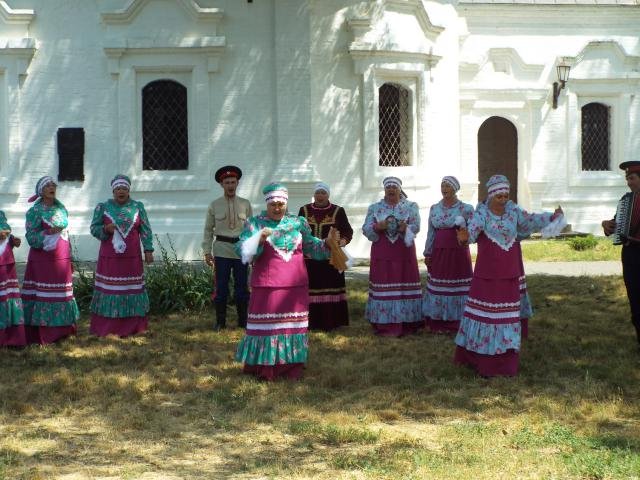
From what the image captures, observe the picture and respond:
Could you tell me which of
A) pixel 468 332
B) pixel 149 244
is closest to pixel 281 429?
pixel 468 332

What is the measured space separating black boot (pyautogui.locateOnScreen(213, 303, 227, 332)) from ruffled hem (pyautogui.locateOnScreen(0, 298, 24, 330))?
2.16 m

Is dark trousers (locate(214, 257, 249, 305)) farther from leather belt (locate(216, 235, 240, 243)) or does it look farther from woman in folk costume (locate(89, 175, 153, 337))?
woman in folk costume (locate(89, 175, 153, 337))

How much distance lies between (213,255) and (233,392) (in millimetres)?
2914

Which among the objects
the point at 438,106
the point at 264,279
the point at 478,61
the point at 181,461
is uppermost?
the point at 478,61

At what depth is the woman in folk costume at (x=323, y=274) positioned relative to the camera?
1034cm

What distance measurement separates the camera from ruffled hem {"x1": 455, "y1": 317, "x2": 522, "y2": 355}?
26.3 ft

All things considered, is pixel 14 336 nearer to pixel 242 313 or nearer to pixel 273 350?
pixel 242 313

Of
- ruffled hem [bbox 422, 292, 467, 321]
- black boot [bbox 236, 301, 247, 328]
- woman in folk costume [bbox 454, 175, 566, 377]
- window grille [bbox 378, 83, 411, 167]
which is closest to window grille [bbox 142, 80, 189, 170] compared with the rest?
window grille [bbox 378, 83, 411, 167]

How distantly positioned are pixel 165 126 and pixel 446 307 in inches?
315

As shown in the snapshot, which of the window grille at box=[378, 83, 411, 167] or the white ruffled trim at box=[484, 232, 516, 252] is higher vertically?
the window grille at box=[378, 83, 411, 167]

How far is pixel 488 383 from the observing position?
790 cm

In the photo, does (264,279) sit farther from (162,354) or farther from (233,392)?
(162,354)

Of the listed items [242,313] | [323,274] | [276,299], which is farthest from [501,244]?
[242,313]

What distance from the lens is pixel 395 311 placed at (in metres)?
10.1
